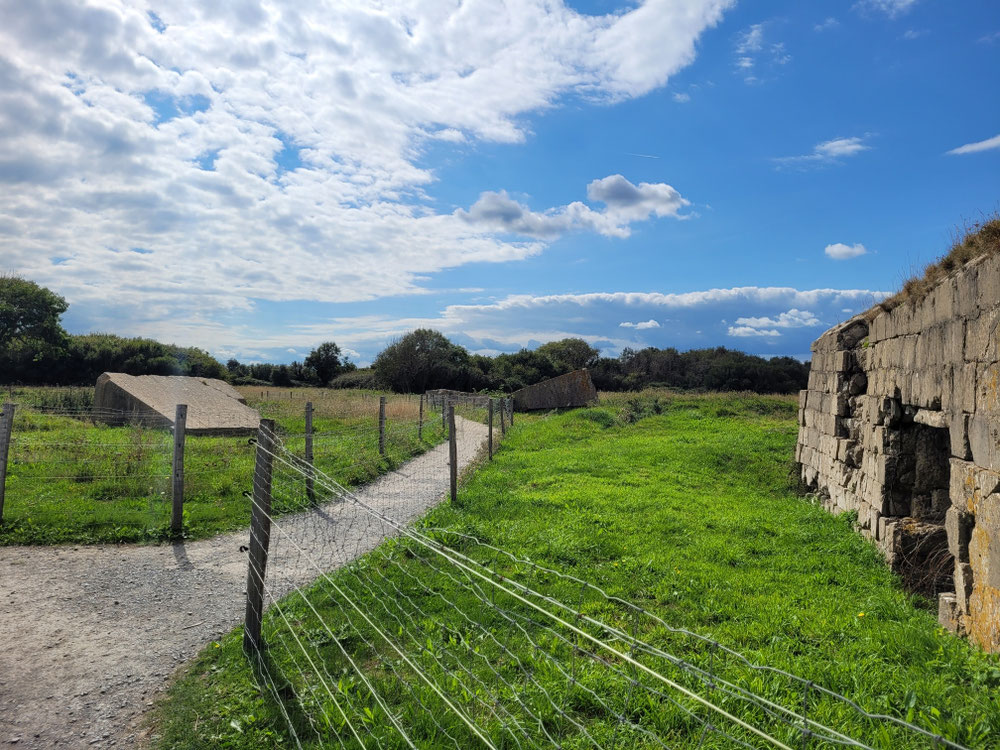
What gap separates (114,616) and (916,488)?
370 inches

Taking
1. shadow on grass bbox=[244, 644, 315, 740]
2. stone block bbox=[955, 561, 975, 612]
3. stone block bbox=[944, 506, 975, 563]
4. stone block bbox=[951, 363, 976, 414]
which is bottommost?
shadow on grass bbox=[244, 644, 315, 740]

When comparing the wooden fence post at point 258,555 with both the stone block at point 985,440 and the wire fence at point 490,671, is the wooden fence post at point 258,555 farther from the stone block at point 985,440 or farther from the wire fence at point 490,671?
the stone block at point 985,440

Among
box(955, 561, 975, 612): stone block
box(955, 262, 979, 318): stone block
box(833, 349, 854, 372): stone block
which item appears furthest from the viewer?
box(833, 349, 854, 372): stone block

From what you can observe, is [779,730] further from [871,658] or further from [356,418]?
[356,418]

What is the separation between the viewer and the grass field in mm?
8891

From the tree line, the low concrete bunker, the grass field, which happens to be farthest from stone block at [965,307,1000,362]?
the tree line

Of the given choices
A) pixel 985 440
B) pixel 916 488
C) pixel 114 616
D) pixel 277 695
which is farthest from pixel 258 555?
pixel 916 488

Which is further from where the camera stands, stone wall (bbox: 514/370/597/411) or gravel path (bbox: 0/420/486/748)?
stone wall (bbox: 514/370/597/411)

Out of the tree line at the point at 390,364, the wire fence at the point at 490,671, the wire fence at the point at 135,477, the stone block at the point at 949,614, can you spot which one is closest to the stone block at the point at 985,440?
the stone block at the point at 949,614

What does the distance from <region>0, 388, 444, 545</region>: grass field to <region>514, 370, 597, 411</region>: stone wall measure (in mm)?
17810

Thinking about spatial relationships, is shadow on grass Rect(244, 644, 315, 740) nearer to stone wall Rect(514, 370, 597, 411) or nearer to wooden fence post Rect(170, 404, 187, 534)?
wooden fence post Rect(170, 404, 187, 534)

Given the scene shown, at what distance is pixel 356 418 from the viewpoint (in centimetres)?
2225

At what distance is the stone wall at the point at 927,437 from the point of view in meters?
5.61

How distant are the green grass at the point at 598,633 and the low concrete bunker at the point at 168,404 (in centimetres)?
1083
